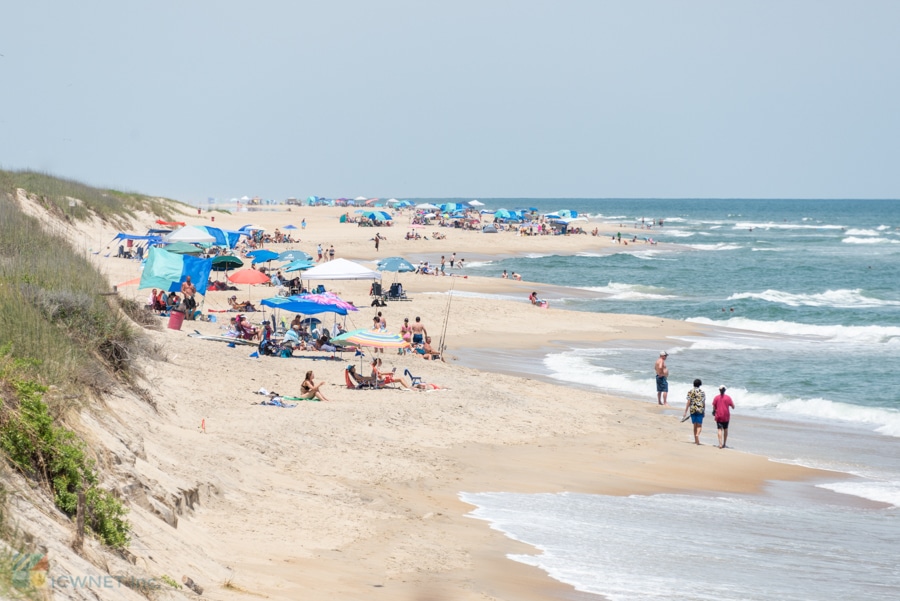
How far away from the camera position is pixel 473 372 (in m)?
21.2

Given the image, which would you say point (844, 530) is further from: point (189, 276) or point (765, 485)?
point (189, 276)

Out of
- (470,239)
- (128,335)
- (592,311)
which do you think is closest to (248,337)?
(128,335)

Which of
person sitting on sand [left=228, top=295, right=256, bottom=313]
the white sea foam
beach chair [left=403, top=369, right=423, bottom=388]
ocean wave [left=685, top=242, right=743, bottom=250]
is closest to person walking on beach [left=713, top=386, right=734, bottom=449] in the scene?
the white sea foam

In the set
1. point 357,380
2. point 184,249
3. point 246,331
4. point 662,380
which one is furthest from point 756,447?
point 184,249

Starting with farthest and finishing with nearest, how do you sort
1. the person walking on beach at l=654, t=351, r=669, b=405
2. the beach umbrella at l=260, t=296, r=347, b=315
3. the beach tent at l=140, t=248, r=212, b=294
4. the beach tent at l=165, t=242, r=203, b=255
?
the beach tent at l=165, t=242, r=203, b=255, the beach tent at l=140, t=248, r=212, b=294, the beach umbrella at l=260, t=296, r=347, b=315, the person walking on beach at l=654, t=351, r=669, b=405

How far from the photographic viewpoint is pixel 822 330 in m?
33.5

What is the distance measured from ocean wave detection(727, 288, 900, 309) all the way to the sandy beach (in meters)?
23.0

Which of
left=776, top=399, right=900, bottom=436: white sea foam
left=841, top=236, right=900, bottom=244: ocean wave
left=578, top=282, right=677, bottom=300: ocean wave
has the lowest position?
left=776, top=399, right=900, bottom=436: white sea foam

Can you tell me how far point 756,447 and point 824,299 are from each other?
30008 millimetres

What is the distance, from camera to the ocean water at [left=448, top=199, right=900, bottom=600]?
32.7 feet

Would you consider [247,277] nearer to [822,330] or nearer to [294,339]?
[294,339]

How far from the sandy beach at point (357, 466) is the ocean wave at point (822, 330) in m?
13.4

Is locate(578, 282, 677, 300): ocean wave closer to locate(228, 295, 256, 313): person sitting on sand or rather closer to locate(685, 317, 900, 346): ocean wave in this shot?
locate(685, 317, 900, 346): ocean wave

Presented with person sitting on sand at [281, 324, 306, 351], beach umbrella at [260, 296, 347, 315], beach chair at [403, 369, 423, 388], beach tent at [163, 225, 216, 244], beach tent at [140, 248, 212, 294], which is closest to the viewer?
beach chair at [403, 369, 423, 388]
